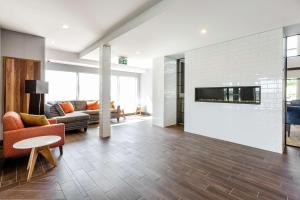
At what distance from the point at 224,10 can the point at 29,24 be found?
4003mm

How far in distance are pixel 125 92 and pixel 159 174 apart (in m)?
6.68

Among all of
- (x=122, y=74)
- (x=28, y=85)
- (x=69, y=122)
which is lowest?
(x=69, y=122)

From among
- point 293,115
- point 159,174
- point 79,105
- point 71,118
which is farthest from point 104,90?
point 293,115

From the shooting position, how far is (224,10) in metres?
2.40

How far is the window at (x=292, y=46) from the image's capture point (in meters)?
3.39

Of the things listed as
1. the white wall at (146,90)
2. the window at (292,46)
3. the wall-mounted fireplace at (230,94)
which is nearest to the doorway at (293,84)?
the window at (292,46)

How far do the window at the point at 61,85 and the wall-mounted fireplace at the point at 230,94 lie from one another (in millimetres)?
5162

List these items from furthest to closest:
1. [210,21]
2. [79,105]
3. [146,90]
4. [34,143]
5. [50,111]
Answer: [146,90] → [79,105] → [50,111] → [210,21] → [34,143]

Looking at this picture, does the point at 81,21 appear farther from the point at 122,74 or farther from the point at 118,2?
the point at 122,74

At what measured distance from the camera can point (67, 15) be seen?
290 centimetres

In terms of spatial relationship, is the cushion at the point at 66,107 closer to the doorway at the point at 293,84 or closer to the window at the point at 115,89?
the window at the point at 115,89

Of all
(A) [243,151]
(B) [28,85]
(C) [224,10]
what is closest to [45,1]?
(B) [28,85]

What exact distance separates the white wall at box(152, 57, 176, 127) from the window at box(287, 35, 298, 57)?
324 cm

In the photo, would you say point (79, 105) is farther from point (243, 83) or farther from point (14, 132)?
point (243, 83)
